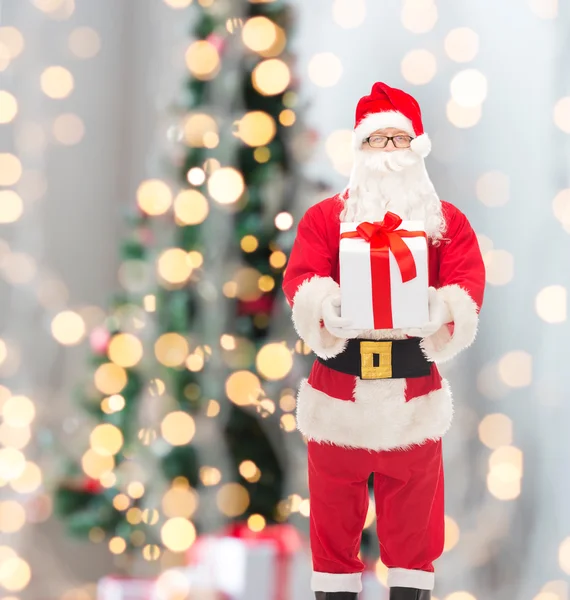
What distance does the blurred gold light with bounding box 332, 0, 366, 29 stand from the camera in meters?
1.95

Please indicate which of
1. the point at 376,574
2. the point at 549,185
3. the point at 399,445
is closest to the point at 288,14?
the point at 549,185

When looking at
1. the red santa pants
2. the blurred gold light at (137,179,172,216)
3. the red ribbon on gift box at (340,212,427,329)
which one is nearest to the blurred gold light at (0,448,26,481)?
the blurred gold light at (137,179,172,216)

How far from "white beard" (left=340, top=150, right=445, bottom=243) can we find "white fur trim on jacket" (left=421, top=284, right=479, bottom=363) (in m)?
0.14

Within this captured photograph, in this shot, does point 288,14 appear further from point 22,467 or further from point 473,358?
point 22,467

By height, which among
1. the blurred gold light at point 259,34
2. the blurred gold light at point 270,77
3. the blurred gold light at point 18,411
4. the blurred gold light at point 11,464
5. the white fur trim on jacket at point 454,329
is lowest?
the blurred gold light at point 11,464

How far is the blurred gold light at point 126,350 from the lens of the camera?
1768mm

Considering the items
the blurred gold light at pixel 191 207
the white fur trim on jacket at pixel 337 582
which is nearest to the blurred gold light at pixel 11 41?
the blurred gold light at pixel 191 207

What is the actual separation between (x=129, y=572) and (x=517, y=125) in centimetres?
154

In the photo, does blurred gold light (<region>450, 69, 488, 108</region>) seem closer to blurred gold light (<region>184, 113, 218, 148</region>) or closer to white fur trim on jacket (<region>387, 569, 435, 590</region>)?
blurred gold light (<region>184, 113, 218, 148</region>)

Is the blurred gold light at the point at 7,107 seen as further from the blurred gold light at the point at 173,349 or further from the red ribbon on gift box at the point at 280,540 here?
the red ribbon on gift box at the point at 280,540

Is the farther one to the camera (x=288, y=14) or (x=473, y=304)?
(x=288, y=14)

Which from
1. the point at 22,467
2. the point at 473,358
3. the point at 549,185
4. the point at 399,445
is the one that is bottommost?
the point at 22,467

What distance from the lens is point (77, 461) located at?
181cm

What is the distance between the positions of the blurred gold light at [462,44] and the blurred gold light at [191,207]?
773mm
